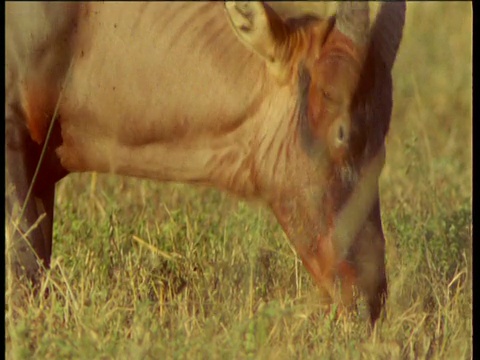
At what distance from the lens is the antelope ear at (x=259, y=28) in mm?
5176

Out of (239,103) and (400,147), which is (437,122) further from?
(239,103)

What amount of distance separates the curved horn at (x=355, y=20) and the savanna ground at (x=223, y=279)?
2.96 feet

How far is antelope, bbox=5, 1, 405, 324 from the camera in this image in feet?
17.3

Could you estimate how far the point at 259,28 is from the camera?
17.2ft

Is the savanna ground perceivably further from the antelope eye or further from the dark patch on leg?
the antelope eye

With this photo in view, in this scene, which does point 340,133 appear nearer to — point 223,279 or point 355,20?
point 355,20

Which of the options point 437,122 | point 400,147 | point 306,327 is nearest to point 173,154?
point 306,327

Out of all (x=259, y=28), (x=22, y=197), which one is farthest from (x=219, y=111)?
(x=22, y=197)

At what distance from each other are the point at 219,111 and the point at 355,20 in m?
0.73

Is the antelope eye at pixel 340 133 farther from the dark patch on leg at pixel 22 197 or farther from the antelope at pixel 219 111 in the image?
the dark patch on leg at pixel 22 197

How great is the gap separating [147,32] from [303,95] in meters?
0.85

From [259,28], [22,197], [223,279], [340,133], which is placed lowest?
[223,279]

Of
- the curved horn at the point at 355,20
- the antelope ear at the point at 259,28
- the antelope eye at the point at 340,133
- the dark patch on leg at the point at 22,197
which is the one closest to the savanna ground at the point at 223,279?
the dark patch on leg at the point at 22,197

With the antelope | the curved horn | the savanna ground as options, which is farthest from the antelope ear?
the savanna ground
